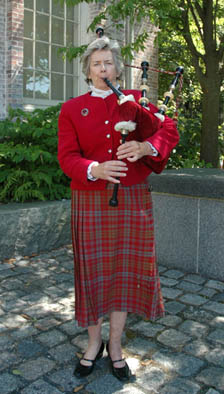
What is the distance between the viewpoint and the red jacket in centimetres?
229

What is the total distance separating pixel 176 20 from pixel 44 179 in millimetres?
4595

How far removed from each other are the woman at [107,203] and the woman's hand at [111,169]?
0.20 ft

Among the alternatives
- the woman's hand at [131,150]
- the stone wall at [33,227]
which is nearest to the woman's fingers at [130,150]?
the woman's hand at [131,150]

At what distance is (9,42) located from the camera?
7.66 meters

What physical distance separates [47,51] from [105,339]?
6.97m

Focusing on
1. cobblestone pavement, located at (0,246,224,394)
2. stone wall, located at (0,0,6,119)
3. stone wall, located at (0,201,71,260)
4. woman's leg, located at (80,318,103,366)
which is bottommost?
cobblestone pavement, located at (0,246,224,394)

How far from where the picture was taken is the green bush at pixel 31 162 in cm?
543

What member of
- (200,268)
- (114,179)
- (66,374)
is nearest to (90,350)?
(66,374)

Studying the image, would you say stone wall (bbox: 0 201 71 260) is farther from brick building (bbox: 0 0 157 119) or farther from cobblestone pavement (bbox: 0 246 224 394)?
brick building (bbox: 0 0 157 119)

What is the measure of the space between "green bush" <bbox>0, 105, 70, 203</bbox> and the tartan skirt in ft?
10.0

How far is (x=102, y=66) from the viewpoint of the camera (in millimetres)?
2258

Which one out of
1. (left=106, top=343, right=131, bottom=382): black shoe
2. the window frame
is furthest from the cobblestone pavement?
the window frame

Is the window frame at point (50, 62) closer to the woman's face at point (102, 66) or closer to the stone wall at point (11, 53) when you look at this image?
the stone wall at point (11, 53)

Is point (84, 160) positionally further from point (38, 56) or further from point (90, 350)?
point (38, 56)
